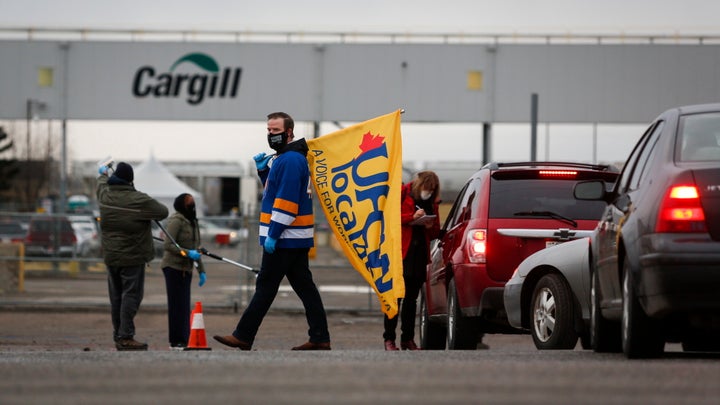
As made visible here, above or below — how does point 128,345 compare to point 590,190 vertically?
below

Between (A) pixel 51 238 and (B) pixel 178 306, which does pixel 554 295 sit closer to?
(B) pixel 178 306

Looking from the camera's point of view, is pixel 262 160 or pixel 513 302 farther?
pixel 262 160

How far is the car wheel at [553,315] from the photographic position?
10.7 m

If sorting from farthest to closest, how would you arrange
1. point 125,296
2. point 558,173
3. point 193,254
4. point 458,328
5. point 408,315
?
1. point 193,254
2. point 125,296
3. point 408,315
4. point 458,328
5. point 558,173

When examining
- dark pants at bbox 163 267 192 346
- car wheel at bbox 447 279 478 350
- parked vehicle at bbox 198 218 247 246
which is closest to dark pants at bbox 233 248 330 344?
car wheel at bbox 447 279 478 350

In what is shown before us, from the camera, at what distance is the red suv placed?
39.6ft

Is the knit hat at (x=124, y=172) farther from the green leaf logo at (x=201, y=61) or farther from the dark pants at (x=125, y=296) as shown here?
the green leaf logo at (x=201, y=61)

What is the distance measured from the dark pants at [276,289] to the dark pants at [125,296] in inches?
121

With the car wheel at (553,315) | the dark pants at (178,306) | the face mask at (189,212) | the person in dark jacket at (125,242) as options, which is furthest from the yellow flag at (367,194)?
the face mask at (189,212)

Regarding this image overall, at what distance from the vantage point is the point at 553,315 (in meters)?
11.0

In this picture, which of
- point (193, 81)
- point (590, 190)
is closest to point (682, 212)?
point (590, 190)

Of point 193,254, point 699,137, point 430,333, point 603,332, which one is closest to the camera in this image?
point 699,137

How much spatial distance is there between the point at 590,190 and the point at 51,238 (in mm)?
18928

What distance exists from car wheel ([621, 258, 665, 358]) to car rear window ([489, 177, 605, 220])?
324 cm
